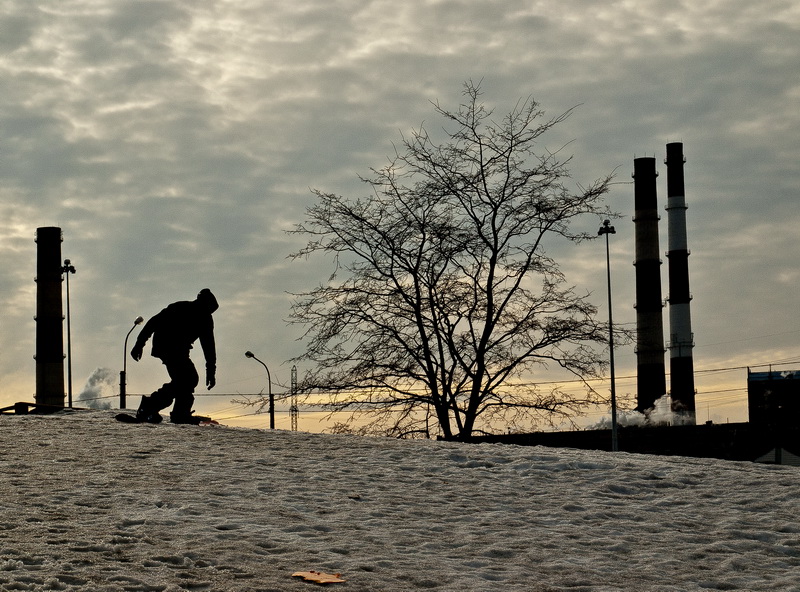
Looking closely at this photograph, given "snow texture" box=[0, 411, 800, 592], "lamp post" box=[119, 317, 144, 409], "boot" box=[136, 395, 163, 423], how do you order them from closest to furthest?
1. "snow texture" box=[0, 411, 800, 592]
2. "boot" box=[136, 395, 163, 423]
3. "lamp post" box=[119, 317, 144, 409]

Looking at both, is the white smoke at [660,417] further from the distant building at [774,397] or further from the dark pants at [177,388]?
the dark pants at [177,388]

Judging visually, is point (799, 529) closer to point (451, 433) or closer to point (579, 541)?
point (579, 541)

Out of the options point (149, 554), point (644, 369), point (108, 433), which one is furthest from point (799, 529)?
point (644, 369)

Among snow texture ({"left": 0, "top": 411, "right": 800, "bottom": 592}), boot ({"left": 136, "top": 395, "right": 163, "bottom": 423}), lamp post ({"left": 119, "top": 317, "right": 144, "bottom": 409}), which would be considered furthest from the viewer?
lamp post ({"left": 119, "top": 317, "right": 144, "bottom": 409})

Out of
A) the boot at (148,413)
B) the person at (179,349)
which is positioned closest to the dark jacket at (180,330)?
the person at (179,349)

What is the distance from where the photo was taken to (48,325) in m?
58.0

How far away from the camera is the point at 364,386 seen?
21.5 m

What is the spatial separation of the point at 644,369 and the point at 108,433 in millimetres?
47175

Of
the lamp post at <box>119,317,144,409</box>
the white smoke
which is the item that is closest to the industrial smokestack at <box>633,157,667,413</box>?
the white smoke

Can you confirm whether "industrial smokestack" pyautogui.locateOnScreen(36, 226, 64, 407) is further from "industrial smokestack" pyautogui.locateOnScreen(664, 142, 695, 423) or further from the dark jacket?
the dark jacket

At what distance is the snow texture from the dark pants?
2.13 metres

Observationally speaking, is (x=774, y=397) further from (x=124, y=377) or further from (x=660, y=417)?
(x=124, y=377)

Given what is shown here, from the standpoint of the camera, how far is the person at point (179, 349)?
49.7ft

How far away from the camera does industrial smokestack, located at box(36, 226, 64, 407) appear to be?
57438mm
